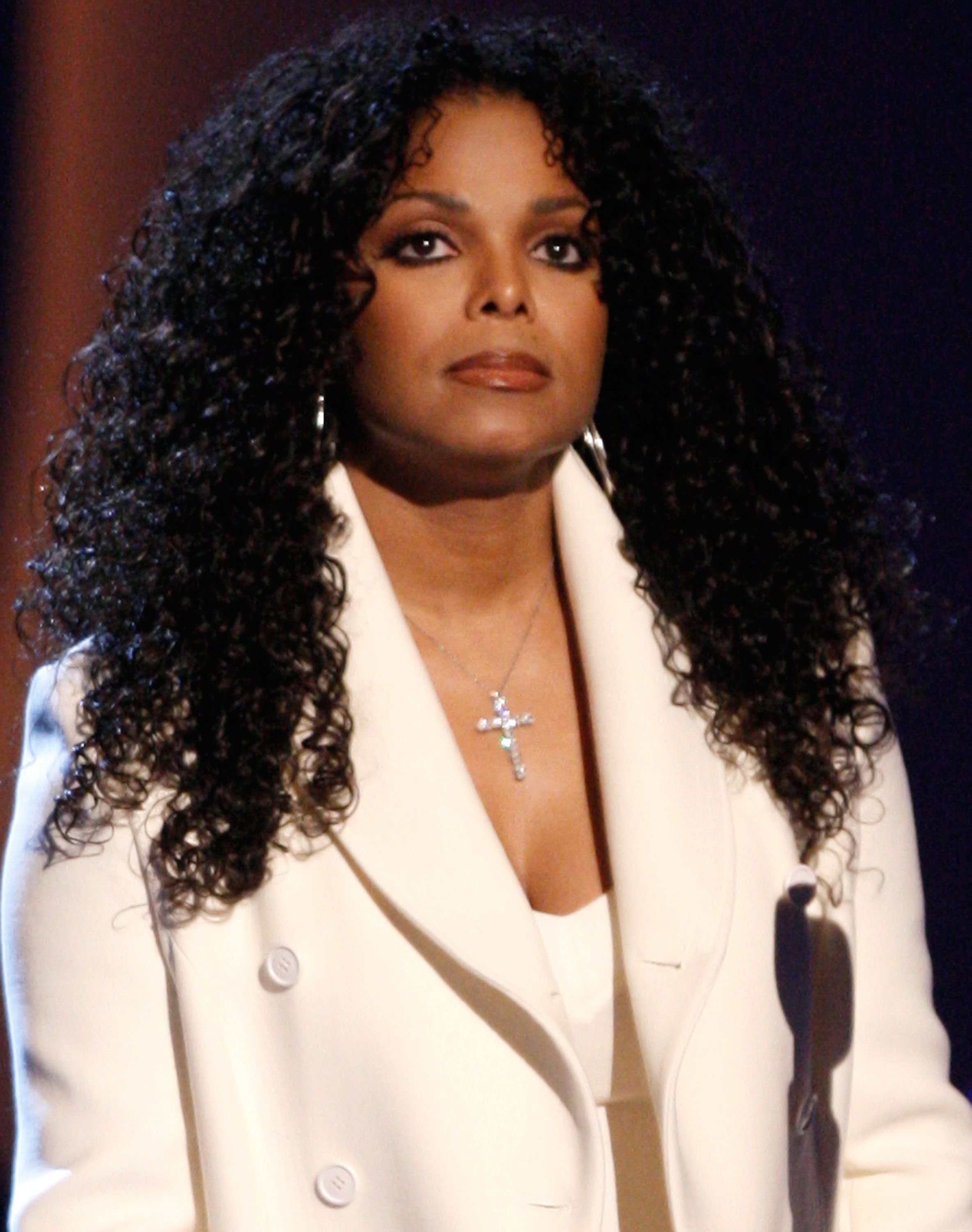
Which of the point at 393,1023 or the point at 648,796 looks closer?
the point at 393,1023

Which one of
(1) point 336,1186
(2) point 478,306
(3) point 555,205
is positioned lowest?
(1) point 336,1186

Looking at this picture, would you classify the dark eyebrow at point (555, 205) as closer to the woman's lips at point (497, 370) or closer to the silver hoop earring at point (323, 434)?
the woman's lips at point (497, 370)

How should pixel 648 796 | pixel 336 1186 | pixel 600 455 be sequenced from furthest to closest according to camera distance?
pixel 600 455, pixel 648 796, pixel 336 1186

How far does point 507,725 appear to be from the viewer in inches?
59.9

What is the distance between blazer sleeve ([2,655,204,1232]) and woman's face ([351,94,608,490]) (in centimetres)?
42

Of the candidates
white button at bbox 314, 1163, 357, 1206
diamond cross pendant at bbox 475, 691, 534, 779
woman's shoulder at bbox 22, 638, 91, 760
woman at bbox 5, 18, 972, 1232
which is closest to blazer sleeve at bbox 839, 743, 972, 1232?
woman at bbox 5, 18, 972, 1232

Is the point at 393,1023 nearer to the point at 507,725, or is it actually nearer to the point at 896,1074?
the point at 507,725

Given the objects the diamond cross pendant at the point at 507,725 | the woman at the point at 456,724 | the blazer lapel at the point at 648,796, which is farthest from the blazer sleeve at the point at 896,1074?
the diamond cross pendant at the point at 507,725

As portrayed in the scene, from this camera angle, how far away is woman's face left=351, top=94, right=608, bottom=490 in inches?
53.6

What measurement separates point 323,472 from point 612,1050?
543 mm

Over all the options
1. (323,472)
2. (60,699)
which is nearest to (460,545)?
(323,472)

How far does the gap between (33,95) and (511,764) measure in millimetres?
869

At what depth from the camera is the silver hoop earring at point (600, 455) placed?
162 cm

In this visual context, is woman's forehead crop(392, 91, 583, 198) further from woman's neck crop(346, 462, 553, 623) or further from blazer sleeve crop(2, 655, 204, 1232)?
blazer sleeve crop(2, 655, 204, 1232)
